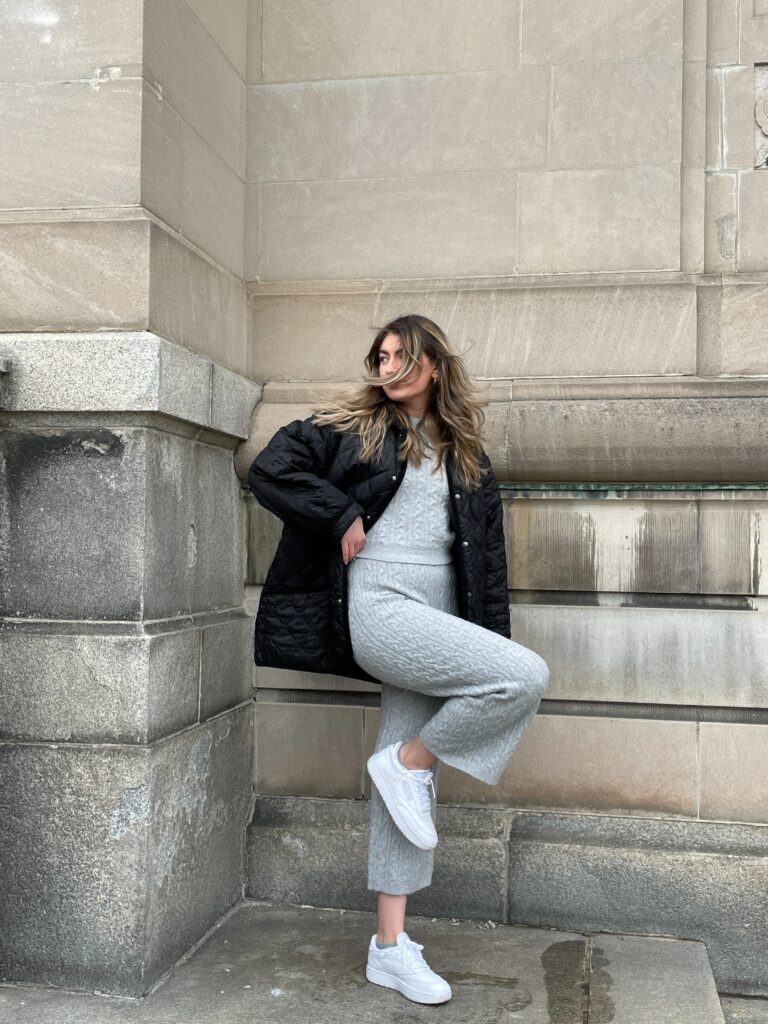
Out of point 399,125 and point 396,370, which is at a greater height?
point 399,125

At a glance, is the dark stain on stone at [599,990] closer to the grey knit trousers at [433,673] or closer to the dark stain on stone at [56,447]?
the grey knit trousers at [433,673]

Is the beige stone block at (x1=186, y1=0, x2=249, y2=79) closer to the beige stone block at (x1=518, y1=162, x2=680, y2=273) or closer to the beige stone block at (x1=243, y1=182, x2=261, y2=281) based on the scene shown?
the beige stone block at (x1=243, y1=182, x2=261, y2=281)

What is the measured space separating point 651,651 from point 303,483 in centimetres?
162

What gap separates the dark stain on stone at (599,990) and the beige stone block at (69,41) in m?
3.35

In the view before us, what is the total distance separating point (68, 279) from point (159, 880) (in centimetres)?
202

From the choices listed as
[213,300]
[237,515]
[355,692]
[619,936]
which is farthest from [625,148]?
[619,936]

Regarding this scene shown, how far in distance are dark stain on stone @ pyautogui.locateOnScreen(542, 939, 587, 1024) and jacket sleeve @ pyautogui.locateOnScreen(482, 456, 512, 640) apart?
114cm

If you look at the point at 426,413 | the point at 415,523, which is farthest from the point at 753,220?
the point at 415,523

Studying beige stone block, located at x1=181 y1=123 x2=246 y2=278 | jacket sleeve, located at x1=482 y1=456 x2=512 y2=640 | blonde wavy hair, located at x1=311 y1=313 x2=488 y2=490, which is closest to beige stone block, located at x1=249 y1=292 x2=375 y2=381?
beige stone block, located at x1=181 y1=123 x2=246 y2=278

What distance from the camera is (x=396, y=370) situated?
352 cm

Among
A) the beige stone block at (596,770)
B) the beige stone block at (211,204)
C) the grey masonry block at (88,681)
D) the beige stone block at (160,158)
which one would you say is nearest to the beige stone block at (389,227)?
the beige stone block at (211,204)

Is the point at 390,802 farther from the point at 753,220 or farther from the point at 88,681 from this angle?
the point at 753,220

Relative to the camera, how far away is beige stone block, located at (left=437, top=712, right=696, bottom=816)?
13.7ft

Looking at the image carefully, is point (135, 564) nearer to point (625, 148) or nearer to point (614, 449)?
point (614, 449)
